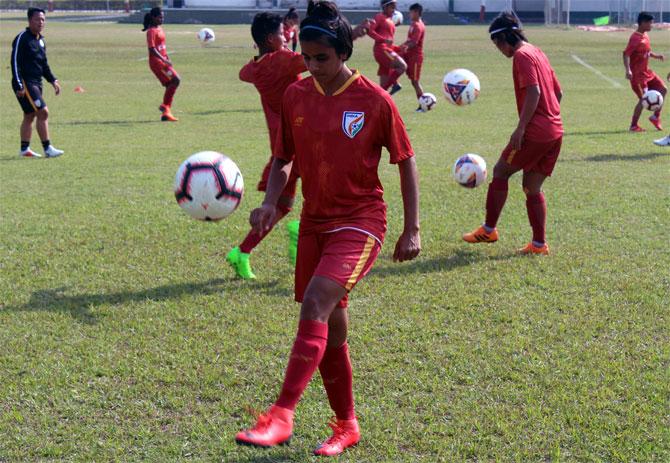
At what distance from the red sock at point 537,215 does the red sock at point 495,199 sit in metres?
0.30

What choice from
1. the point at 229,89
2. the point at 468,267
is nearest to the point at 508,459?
the point at 468,267

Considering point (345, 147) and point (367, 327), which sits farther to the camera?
point (367, 327)

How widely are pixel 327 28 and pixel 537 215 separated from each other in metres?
4.27

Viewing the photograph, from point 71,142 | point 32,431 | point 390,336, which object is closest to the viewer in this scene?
point 32,431

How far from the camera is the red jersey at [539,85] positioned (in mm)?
7355

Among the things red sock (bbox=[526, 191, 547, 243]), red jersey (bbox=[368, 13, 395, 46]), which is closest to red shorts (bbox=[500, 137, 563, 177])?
red sock (bbox=[526, 191, 547, 243])

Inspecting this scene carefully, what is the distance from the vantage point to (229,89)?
81.8 feet

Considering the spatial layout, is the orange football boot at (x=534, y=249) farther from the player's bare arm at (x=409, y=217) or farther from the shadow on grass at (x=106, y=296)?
the player's bare arm at (x=409, y=217)

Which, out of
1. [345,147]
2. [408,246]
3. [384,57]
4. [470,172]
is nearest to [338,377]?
[408,246]

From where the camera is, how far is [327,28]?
4.00 m

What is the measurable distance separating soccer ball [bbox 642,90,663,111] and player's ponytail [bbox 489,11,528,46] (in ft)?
29.7

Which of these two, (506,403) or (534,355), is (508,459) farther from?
(534,355)

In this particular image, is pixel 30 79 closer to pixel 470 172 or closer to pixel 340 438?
pixel 470 172

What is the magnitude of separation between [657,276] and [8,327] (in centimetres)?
501
